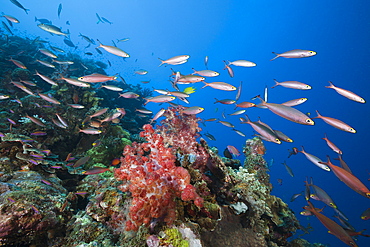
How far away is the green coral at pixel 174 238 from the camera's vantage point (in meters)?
1.96

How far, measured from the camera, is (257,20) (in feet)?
300

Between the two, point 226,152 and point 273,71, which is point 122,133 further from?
point 273,71

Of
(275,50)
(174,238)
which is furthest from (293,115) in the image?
(275,50)

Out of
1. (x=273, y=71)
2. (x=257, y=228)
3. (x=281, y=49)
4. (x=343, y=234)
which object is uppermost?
(x=281, y=49)

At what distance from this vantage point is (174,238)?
6.61 feet

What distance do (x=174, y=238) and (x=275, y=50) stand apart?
113 metres

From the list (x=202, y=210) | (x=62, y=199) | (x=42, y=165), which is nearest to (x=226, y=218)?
(x=202, y=210)

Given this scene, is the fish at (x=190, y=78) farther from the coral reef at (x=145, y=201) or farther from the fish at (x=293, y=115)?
the fish at (x=293, y=115)

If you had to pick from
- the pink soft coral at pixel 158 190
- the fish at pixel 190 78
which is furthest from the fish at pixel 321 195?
the pink soft coral at pixel 158 190

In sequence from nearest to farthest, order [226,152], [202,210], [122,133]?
1. [202,210]
2. [226,152]
3. [122,133]

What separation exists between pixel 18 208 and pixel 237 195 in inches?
147

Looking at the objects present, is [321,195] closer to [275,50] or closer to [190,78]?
[190,78]

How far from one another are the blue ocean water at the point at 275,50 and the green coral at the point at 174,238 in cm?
3616

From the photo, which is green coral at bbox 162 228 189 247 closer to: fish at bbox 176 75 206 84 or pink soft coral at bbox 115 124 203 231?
pink soft coral at bbox 115 124 203 231
